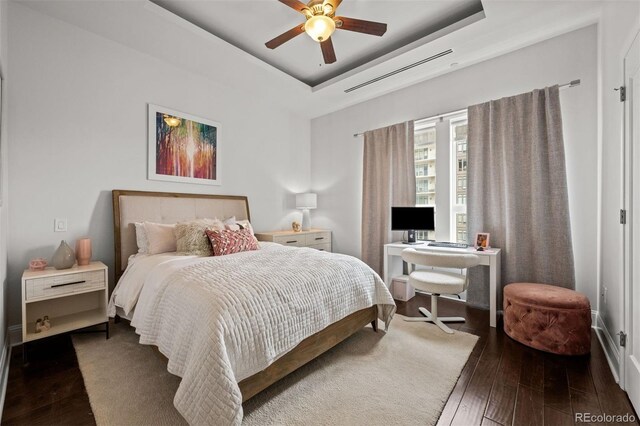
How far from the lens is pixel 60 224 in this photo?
2.52m

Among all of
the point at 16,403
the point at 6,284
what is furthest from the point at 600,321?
the point at 6,284

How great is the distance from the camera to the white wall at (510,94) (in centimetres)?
259

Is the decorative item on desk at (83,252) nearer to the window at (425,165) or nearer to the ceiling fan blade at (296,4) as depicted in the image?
the ceiling fan blade at (296,4)

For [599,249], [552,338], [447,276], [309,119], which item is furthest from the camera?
[309,119]

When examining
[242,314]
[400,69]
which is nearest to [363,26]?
[400,69]

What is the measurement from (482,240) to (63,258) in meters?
3.98

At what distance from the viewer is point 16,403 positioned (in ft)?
5.23

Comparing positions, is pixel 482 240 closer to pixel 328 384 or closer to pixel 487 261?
pixel 487 261

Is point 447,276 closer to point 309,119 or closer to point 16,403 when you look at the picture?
point 16,403

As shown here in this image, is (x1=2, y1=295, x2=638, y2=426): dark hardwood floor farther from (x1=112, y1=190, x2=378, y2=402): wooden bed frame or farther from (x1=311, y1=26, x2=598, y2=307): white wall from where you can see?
(x1=311, y1=26, x2=598, y2=307): white wall

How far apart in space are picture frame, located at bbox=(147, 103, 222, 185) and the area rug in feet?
6.08

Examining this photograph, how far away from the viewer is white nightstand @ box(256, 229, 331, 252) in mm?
3877

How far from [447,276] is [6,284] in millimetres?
3888

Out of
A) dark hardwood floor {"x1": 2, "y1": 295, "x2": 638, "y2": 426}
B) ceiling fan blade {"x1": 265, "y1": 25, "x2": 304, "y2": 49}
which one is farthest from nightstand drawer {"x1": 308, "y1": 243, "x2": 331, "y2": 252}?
ceiling fan blade {"x1": 265, "y1": 25, "x2": 304, "y2": 49}
